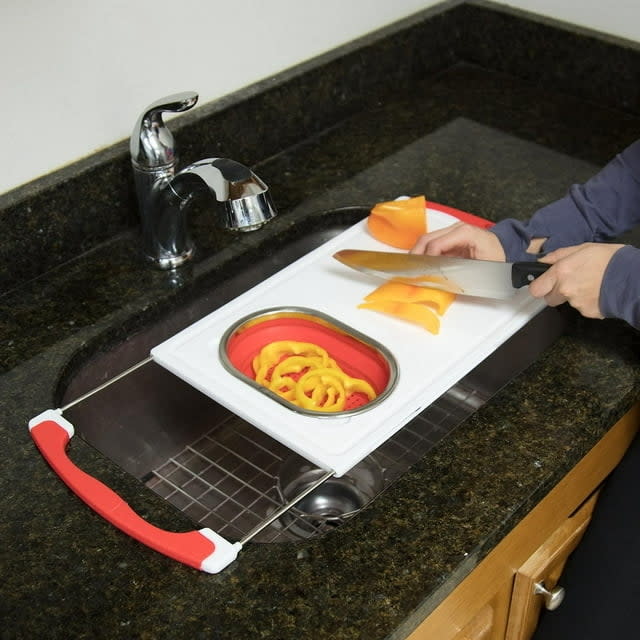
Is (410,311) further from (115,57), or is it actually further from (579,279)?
(115,57)

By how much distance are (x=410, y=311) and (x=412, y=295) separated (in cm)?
3

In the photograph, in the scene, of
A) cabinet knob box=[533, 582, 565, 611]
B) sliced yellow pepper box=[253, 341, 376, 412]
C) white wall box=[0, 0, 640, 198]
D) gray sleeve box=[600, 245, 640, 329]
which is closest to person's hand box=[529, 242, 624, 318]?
gray sleeve box=[600, 245, 640, 329]

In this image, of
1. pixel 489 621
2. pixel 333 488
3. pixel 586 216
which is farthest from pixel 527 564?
pixel 586 216

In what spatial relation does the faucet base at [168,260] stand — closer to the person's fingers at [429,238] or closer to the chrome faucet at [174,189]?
the chrome faucet at [174,189]

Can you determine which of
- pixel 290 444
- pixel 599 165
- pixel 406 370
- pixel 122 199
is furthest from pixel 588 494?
pixel 122 199

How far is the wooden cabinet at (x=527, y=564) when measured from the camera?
36.7 inches

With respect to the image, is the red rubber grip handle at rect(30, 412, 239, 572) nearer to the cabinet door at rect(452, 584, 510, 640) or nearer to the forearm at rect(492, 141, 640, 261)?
the cabinet door at rect(452, 584, 510, 640)

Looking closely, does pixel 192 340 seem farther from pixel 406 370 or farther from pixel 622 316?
pixel 622 316

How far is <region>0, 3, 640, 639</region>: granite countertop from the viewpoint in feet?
2.64

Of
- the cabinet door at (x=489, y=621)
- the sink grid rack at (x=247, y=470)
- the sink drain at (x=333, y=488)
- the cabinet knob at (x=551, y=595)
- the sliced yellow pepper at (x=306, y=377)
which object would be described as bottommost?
the cabinet knob at (x=551, y=595)

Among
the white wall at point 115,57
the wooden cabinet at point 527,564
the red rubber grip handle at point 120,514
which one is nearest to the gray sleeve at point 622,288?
the wooden cabinet at point 527,564

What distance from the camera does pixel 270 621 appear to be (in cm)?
→ 79

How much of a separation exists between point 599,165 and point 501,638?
71 centimetres

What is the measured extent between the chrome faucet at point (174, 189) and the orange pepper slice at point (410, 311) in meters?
0.19
